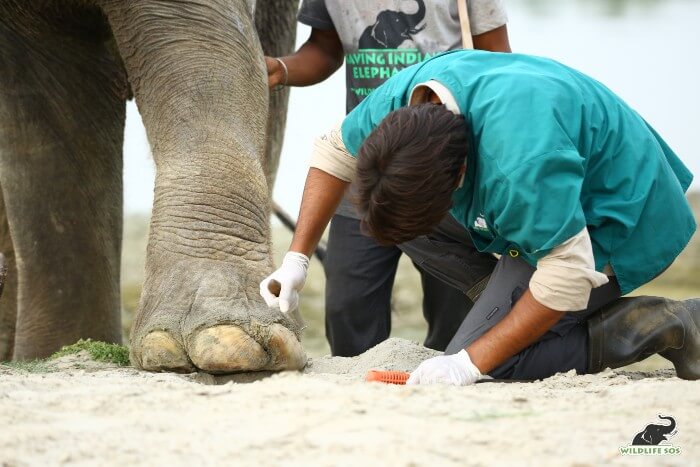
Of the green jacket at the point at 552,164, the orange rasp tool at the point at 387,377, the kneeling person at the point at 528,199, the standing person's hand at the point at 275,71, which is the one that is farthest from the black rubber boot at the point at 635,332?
the standing person's hand at the point at 275,71

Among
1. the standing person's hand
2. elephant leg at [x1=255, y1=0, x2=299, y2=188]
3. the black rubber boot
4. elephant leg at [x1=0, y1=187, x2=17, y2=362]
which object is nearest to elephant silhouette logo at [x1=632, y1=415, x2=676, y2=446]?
the black rubber boot

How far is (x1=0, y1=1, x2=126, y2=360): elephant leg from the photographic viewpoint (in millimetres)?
4570

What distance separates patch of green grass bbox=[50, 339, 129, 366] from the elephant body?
30 centimetres

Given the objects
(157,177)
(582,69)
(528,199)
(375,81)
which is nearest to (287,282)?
(157,177)

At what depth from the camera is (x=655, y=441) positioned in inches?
88.0

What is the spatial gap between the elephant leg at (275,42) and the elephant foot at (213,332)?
208 cm

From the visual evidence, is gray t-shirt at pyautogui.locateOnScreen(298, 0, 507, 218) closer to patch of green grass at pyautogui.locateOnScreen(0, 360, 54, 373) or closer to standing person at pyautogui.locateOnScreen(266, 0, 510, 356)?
standing person at pyautogui.locateOnScreen(266, 0, 510, 356)

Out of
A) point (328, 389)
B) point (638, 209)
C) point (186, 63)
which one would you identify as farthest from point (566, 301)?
point (186, 63)

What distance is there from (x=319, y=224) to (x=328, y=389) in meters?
1.02

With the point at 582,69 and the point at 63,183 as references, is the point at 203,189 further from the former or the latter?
the point at 582,69

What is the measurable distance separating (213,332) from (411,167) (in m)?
0.71

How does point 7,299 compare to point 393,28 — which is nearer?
point 393,28

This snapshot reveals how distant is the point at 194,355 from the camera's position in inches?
124

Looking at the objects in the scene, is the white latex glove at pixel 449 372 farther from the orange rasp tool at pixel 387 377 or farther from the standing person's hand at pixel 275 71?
the standing person's hand at pixel 275 71
